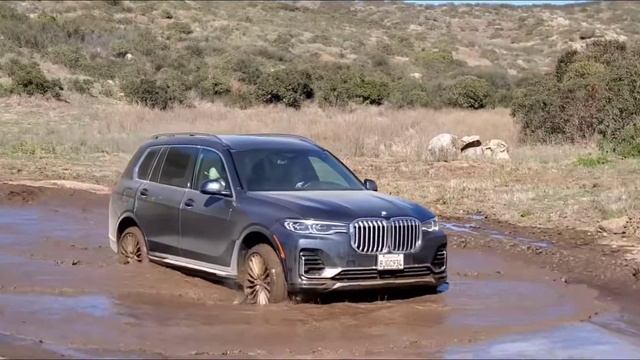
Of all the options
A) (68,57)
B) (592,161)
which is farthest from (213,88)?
(592,161)

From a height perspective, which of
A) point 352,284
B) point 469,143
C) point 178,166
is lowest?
point 469,143

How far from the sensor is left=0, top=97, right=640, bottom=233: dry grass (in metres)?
17.5

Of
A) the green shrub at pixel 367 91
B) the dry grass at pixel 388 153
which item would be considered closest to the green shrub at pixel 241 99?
the dry grass at pixel 388 153

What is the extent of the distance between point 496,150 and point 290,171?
1551 cm

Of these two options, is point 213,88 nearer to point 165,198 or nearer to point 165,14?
point 165,14

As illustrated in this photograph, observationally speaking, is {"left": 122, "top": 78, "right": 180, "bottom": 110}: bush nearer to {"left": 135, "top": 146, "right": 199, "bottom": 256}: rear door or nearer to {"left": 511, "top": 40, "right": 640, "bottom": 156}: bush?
{"left": 511, "top": 40, "right": 640, "bottom": 156}: bush

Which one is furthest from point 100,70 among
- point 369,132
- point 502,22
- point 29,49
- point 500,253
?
point 502,22

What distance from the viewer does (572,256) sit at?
13078 millimetres

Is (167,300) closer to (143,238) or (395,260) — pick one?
(143,238)

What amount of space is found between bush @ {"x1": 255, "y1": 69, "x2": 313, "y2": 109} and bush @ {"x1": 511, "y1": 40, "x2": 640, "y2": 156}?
1172cm

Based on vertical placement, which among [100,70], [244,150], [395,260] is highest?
[244,150]

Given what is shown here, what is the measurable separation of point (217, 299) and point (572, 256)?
5.17 metres

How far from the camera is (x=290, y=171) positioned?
10.7 metres

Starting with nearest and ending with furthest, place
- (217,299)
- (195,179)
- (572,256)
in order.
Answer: (217,299) → (195,179) → (572,256)
